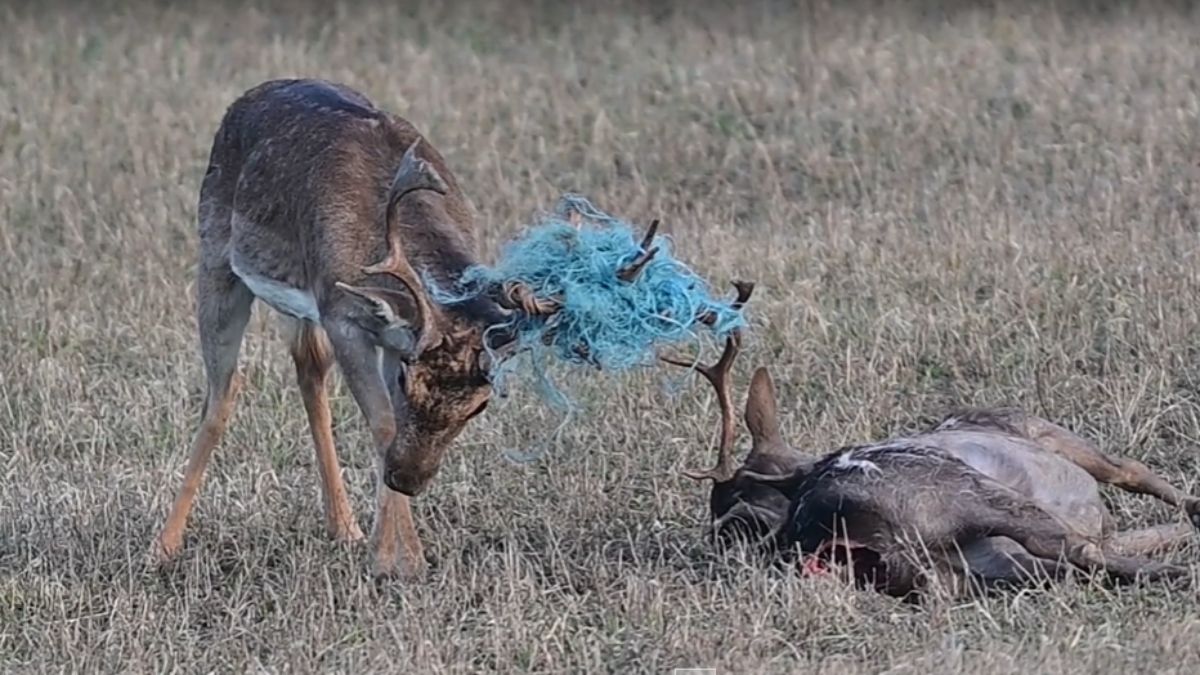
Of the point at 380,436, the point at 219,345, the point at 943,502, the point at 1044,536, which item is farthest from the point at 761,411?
the point at 219,345

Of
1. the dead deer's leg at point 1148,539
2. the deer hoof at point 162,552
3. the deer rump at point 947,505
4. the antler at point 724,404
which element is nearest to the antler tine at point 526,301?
the antler at point 724,404

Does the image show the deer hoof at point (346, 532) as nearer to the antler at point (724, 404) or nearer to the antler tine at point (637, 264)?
the antler at point (724, 404)

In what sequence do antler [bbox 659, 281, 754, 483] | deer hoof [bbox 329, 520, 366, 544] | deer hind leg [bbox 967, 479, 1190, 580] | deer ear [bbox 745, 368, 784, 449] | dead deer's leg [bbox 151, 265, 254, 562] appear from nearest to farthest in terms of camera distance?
deer hind leg [bbox 967, 479, 1190, 580] < antler [bbox 659, 281, 754, 483] < deer ear [bbox 745, 368, 784, 449] < deer hoof [bbox 329, 520, 366, 544] < dead deer's leg [bbox 151, 265, 254, 562]

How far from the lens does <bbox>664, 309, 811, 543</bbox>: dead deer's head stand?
7.44 metres

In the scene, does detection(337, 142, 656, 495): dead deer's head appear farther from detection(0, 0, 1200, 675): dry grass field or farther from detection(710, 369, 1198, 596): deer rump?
detection(710, 369, 1198, 596): deer rump

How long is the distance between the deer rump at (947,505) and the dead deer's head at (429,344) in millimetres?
1183

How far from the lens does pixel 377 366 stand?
288 inches

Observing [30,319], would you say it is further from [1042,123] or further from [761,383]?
[1042,123]

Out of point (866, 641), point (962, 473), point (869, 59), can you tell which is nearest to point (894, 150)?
point (869, 59)

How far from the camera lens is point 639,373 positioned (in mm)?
9312

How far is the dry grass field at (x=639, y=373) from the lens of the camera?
6.70 metres

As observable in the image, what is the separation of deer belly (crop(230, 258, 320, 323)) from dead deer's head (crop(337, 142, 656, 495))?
3.30ft

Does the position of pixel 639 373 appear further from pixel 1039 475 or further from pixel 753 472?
pixel 1039 475

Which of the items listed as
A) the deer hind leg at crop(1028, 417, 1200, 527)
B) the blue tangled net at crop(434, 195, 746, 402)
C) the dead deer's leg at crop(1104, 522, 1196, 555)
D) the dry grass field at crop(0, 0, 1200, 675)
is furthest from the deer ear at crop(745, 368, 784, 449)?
the dead deer's leg at crop(1104, 522, 1196, 555)
